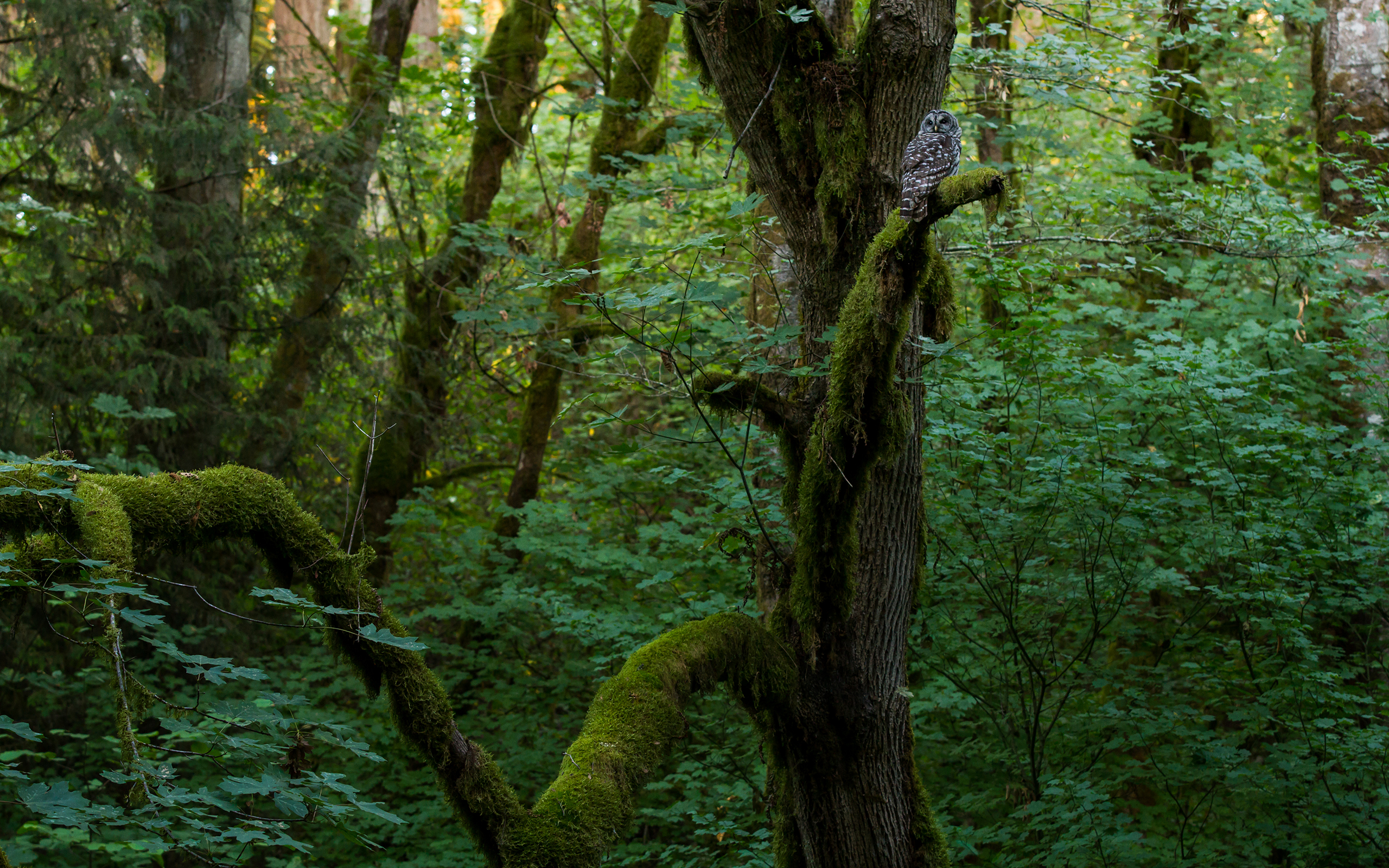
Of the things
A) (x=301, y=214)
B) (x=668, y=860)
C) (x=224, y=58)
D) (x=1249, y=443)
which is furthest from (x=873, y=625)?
(x=224, y=58)

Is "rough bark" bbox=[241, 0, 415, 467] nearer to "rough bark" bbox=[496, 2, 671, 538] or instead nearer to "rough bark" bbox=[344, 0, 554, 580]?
"rough bark" bbox=[344, 0, 554, 580]

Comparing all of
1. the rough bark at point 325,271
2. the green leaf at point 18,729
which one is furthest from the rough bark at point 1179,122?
the green leaf at point 18,729

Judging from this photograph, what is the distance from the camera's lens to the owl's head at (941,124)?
8.55ft

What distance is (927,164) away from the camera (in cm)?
253

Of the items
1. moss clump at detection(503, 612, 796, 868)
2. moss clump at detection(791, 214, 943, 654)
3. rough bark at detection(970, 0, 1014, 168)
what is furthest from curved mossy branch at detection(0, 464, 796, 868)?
rough bark at detection(970, 0, 1014, 168)

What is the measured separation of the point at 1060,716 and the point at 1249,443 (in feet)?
6.11

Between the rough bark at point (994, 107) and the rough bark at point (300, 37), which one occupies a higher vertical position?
the rough bark at point (300, 37)

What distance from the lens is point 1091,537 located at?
4684 mm

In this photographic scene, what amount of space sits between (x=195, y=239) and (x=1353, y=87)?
8215 mm

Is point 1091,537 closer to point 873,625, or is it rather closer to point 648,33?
point 873,625

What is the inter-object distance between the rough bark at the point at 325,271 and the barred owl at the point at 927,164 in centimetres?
524

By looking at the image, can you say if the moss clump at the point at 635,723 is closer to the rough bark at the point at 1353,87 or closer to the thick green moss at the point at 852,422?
the thick green moss at the point at 852,422

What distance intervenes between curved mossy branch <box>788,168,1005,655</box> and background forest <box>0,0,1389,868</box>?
0.25 m

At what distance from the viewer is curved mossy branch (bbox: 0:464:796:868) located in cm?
180
